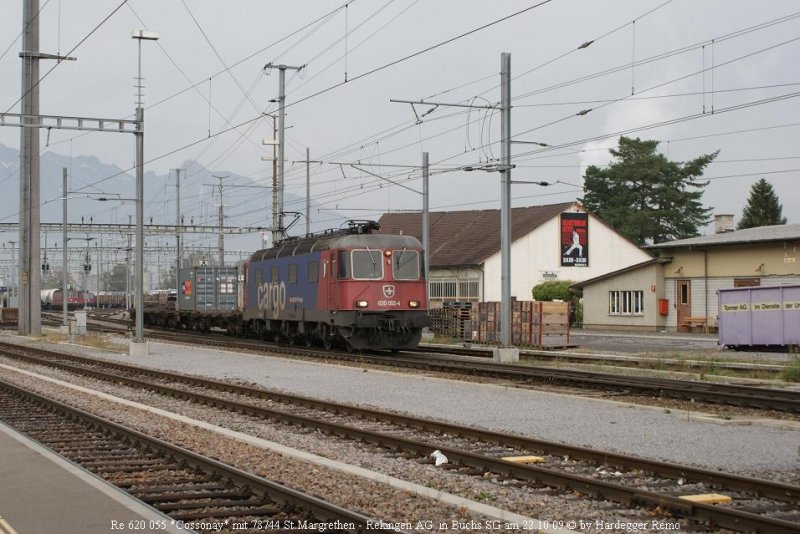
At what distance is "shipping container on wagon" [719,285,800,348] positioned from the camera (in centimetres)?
2855

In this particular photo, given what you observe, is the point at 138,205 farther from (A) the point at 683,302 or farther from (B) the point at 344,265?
(A) the point at 683,302

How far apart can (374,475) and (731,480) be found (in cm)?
336

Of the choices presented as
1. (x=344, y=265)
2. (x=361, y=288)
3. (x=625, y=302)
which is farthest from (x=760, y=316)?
(x=625, y=302)

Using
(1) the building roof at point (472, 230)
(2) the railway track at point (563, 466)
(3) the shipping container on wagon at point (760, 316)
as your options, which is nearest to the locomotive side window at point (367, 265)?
(2) the railway track at point (563, 466)

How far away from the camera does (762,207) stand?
Answer: 6938 centimetres

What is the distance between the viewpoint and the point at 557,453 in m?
10.4

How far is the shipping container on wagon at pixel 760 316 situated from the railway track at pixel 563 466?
18.7 m

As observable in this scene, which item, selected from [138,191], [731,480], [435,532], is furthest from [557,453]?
[138,191]

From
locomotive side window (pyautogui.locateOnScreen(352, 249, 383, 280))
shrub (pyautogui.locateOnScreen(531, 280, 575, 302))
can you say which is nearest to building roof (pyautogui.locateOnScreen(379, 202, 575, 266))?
shrub (pyautogui.locateOnScreen(531, 280, 575, 302))

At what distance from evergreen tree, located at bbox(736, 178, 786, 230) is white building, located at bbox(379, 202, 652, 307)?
12.3 m

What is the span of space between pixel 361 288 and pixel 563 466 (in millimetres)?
16973

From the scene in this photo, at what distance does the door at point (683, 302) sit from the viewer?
143ft

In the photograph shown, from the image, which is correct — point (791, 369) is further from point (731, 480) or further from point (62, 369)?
point (62, 369)

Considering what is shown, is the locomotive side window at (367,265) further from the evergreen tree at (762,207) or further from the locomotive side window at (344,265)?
the evergreen tree at (762,207)
